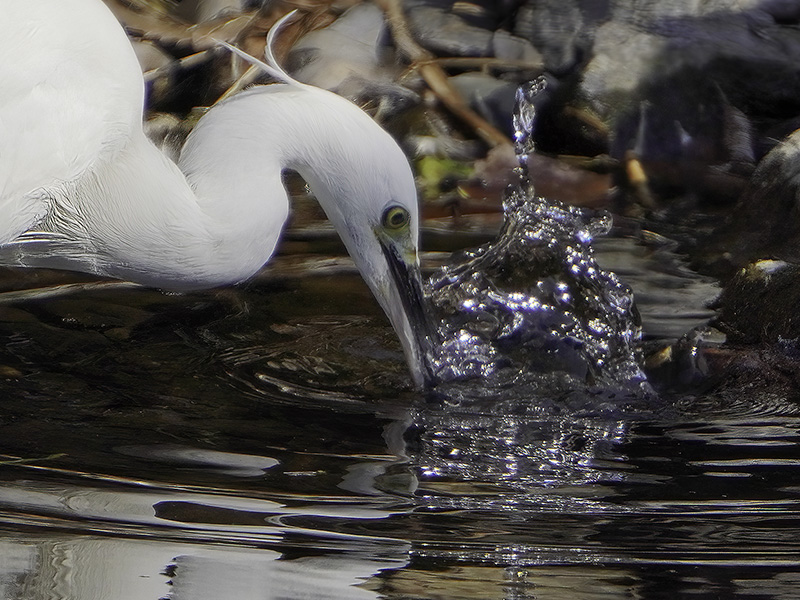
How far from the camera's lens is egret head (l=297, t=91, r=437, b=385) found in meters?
3.39

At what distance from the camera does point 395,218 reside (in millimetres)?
3502

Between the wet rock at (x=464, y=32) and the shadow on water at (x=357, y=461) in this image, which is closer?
the shadow on water at (x=357, y=461)

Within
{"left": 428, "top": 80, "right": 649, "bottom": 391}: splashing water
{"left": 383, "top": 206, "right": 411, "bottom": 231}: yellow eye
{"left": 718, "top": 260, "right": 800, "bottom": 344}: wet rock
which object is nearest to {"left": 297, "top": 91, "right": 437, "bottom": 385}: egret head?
{"left": 383, "top": 206, "right": 411, "bottom": 231}: yellow eye

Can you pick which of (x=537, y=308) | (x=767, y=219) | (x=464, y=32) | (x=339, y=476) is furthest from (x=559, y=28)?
(x=339, y=476)

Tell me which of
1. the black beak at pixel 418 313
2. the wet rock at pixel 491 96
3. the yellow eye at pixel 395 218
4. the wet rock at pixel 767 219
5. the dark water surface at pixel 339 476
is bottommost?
the dark water surface at pixel 339 476

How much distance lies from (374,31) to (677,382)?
4.06m

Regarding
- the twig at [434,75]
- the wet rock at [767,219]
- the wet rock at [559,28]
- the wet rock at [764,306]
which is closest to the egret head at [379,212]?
the wet rock at [764,306]

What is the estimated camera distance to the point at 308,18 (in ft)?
24.1

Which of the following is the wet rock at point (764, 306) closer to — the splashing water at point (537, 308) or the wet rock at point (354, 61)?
the splashing water at point (537, 308)

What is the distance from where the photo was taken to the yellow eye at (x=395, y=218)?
3.48 m

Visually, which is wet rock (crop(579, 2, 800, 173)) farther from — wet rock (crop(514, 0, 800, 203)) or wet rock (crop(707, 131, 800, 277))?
wet rock (crop(707, 131, 800, 277))

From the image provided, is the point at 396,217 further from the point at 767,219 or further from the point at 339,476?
the point at 767,219

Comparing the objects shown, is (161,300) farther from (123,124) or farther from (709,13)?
(709,13)

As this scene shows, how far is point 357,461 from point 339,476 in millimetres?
120
